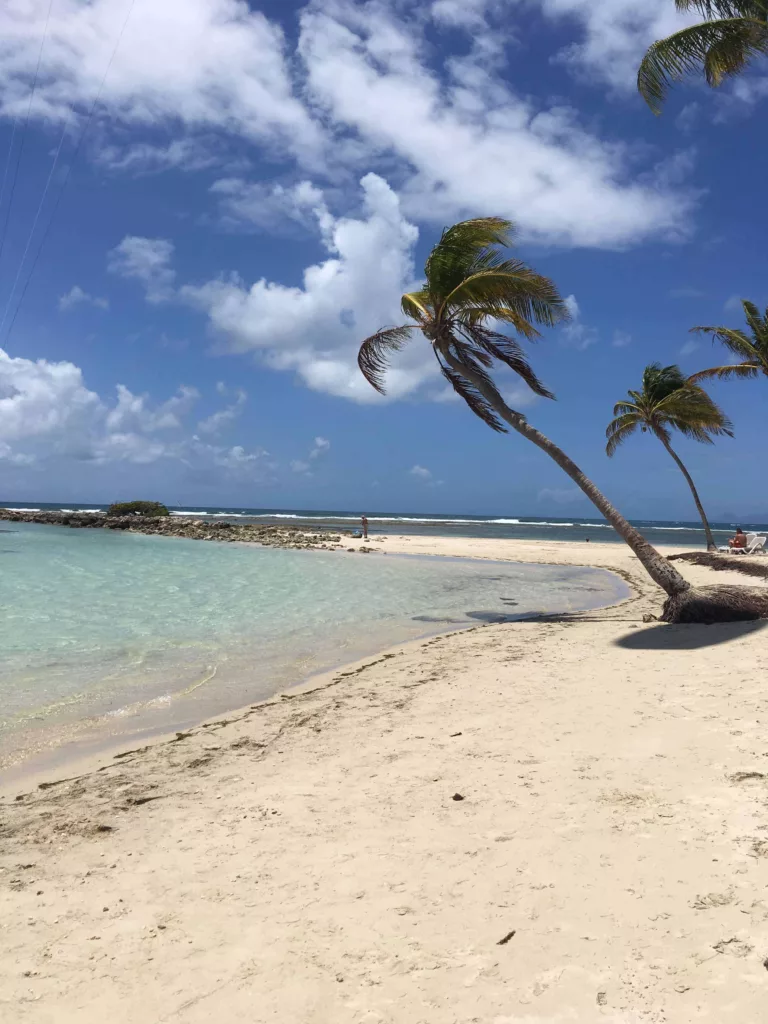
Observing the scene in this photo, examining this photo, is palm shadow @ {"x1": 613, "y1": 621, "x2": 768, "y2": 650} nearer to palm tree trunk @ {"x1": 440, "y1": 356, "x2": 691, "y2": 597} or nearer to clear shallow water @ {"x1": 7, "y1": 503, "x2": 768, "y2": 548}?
palm tree trunk @ {"x1": 440, "y1": 356, "x2": 691, "y2": 597}

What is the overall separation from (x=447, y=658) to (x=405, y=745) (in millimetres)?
3289

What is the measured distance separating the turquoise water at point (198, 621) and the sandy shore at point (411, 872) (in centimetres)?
142

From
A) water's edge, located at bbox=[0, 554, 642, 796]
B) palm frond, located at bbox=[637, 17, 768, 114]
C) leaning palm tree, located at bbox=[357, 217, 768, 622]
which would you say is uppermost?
palm frond, located at bbox=[637, 17, 768, 114]

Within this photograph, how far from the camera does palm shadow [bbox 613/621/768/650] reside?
8297 millimetres

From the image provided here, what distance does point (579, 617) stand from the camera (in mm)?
11633

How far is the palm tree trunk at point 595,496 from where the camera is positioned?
1066 cm

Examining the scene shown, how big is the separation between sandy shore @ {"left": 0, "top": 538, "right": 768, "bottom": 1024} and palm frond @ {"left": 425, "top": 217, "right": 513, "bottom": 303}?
9796 millimetres

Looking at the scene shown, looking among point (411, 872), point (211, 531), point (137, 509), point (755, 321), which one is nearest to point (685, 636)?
point (411, 872)

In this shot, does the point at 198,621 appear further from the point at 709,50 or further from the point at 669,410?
the point at 669,410

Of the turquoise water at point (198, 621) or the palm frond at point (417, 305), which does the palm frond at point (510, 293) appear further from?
the turquoise water at point (198, 621)

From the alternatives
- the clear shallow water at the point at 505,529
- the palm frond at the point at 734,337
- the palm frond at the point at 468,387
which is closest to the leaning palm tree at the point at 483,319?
the palm frond at the point at 468,387

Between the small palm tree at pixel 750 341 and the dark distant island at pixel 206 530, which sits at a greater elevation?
the small palm tree at pixel 750 341

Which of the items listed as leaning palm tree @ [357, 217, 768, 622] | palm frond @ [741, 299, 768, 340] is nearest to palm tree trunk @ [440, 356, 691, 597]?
leaning palm tree @ [357, 217, 768, 622]

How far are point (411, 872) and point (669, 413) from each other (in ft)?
86.9
